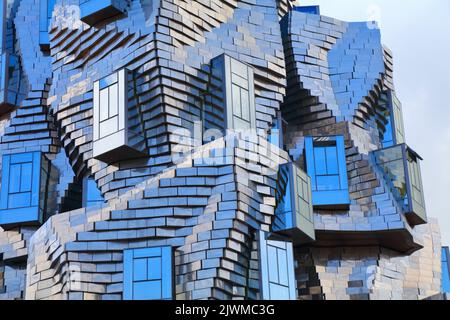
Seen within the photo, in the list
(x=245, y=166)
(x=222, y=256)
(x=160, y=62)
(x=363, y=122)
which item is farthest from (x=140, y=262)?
(x=363, y=122)

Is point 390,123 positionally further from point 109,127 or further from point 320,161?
point 109,127

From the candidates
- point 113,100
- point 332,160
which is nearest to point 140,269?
point 113,100

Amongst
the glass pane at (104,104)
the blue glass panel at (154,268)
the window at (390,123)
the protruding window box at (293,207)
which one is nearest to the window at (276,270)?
the protruding window box at (293,207)

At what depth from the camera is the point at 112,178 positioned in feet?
97.3

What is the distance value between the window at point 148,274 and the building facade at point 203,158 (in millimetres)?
36

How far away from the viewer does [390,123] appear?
35.1m

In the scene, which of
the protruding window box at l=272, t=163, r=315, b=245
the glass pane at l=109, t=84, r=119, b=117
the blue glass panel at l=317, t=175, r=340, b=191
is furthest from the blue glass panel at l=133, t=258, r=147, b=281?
the blue glass panel at l=317, t=175, r=340, b=191

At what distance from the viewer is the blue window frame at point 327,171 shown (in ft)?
105

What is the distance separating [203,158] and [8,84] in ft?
31.9

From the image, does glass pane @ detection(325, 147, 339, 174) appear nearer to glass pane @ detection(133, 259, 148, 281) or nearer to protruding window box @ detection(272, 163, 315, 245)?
protruding window box @ detection(272, 163, 315, 245)

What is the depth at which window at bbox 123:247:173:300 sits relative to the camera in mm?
26375

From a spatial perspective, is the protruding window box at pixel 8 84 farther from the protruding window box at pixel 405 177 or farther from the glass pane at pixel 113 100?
the protruding window box at pixel 405 177
